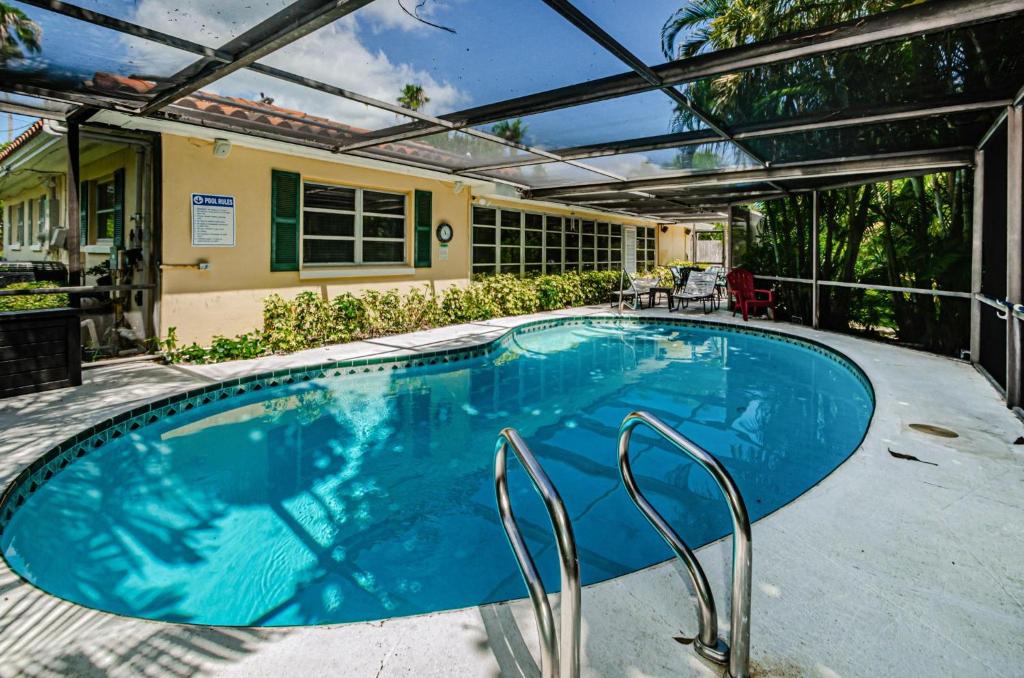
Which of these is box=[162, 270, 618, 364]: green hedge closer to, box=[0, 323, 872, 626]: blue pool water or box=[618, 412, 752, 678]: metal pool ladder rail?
box=[0, 323, 872, 626]: blue pool water

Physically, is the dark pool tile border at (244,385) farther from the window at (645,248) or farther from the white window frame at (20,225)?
the white window frame at (20,225)

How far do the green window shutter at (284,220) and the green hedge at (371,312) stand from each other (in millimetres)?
563

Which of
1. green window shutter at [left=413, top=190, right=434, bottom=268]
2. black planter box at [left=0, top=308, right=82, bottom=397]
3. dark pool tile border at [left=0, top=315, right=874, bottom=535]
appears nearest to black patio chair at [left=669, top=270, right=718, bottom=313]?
dark pool tile border at [left=0, top=315, right=874, bottom=535]

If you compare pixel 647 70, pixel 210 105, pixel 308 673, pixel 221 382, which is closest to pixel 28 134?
pixel 210 105

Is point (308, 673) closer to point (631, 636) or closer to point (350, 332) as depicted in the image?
point (631, 636)

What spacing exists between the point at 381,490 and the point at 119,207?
642 cm

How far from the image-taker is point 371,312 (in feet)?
28.9

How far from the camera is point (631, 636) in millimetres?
1809

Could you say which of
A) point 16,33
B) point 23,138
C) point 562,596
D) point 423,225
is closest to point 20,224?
point 23,138

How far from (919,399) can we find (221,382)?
6.99 metres

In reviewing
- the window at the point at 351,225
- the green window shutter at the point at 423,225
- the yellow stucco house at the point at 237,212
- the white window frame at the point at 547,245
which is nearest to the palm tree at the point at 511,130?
the yellow stucco house at the point at 237,212

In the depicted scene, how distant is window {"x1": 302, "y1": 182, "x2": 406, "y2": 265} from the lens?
848 centimetres

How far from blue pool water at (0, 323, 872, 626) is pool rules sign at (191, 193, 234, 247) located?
8.04 ft

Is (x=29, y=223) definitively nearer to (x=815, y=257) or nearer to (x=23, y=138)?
(x=23, y=138)
